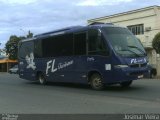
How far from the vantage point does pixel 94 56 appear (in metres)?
18.2

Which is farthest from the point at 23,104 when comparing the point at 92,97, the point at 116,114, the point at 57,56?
the point at 57,56

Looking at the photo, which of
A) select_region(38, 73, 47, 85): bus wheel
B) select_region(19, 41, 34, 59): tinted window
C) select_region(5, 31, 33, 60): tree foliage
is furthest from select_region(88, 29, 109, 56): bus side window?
select_region(5, 31, 33, 60): tree foliage

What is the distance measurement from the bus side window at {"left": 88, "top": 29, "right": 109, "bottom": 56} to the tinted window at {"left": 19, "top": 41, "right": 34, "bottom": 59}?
6879 mm

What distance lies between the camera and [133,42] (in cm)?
1817

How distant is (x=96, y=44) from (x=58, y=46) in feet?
11.8

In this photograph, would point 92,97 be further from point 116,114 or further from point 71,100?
point 116,114

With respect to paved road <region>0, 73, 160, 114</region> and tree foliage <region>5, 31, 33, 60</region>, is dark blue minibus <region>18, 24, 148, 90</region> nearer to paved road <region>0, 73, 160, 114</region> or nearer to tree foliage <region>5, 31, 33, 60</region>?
paved road <region>0, 73, 160, 114</region>

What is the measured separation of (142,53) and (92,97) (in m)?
3.55

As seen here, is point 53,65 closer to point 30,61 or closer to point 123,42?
point 30,61

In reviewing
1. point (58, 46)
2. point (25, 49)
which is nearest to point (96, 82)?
point (58, 46)

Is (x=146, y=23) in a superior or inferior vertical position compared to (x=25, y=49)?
superior

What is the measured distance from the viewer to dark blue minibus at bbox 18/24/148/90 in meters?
17.3

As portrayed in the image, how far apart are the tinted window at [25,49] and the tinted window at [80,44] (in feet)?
18.4

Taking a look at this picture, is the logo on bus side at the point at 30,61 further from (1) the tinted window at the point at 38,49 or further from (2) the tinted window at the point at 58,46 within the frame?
(2) the tinted window at the point at 58,46
